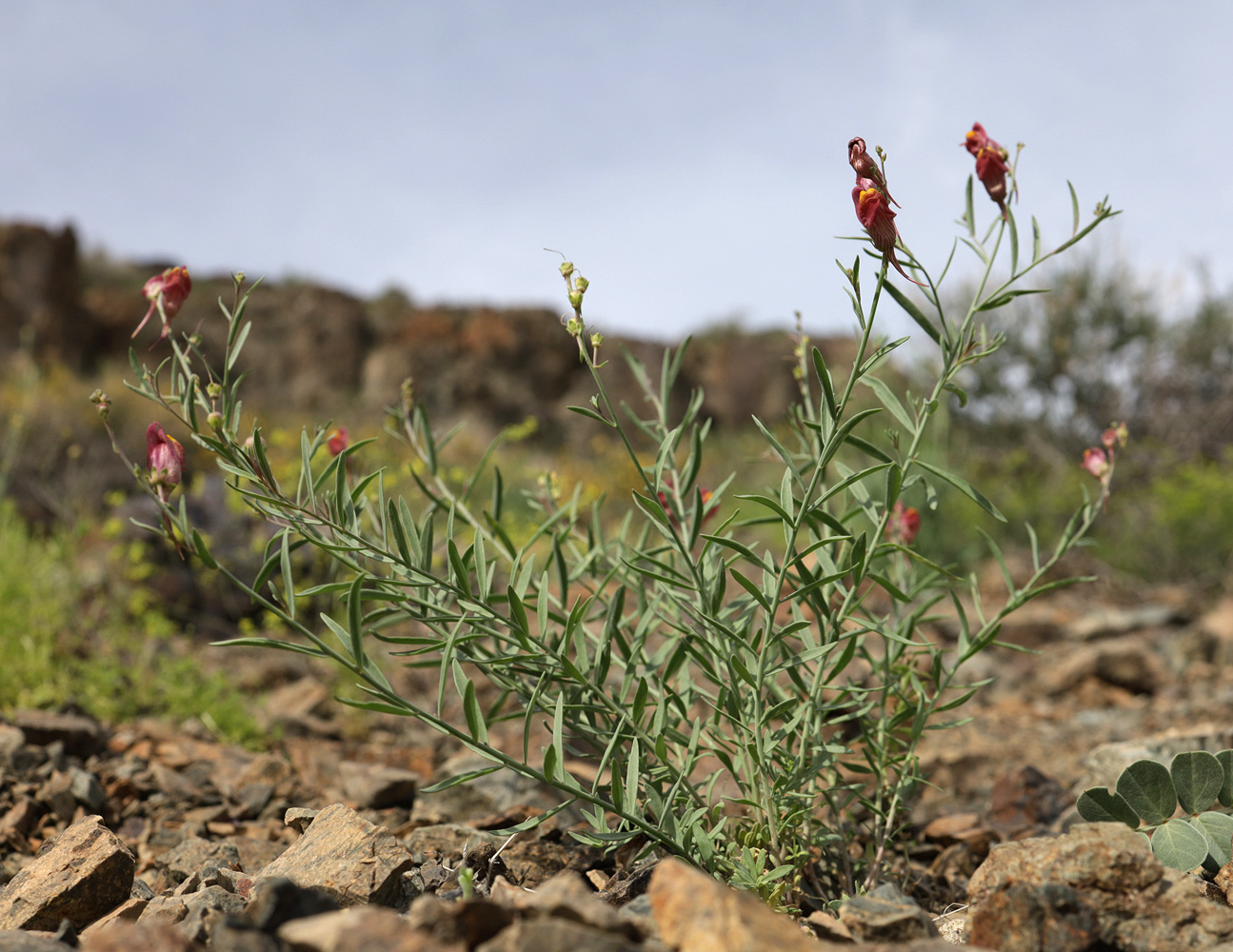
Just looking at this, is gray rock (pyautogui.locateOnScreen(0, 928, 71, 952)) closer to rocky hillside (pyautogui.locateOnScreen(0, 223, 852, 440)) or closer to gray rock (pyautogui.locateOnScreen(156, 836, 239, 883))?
A: gray rock (pyautogui.locateOnScreen(156, 836, 239, 883))

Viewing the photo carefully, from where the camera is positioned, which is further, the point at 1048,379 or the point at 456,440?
the point at 456,440

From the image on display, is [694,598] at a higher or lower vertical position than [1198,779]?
higher

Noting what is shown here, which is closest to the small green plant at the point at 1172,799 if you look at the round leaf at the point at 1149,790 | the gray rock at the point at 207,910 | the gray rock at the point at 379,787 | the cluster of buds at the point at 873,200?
the round leaf at the point at 1149,790

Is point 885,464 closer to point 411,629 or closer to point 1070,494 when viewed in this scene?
point 411,629

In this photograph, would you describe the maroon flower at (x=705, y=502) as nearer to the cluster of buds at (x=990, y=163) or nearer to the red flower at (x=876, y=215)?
the red flower at (x=876, y=215)

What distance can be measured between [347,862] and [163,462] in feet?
2.33

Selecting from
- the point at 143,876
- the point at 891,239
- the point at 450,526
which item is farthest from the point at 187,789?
the point at 891,239

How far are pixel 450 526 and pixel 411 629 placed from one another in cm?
145

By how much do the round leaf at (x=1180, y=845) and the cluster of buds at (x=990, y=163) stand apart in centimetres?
107

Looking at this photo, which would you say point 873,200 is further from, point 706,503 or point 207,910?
point 207,910

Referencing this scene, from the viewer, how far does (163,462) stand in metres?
1.43

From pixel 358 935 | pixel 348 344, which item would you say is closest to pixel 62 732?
pixel 358 935

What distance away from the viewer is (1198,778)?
1.59m

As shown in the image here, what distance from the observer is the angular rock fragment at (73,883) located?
151 centimetres
